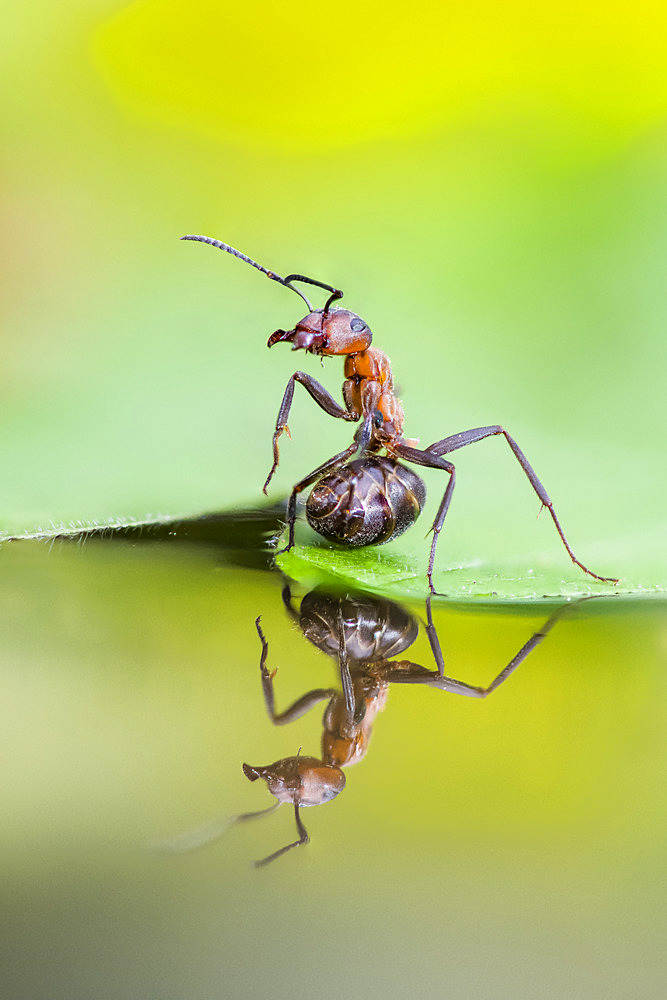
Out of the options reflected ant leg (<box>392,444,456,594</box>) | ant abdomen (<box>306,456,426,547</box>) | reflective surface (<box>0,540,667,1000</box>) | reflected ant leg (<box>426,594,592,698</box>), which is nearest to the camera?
reflective surface (<box>0,540,667,1000</box>)

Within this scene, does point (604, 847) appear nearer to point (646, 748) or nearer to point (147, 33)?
point (646, 748)

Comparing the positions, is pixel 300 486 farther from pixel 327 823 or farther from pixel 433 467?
pixel 327 823

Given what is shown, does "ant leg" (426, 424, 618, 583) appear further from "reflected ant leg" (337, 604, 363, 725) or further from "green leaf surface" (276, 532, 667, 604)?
"reflected ant leg" (337, 604, 363, 725)

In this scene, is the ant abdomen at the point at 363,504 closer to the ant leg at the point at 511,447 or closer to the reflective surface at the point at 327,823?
the ant leg at the point at 511,447

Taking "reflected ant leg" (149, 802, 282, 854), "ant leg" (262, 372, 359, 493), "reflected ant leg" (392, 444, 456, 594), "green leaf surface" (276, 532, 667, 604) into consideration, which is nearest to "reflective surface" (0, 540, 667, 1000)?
"reflected ant leg" (149, 802, 282, 854)

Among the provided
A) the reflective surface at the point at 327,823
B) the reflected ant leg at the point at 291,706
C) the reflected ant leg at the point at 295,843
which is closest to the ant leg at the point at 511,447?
the reflective surface at the point at 327,823

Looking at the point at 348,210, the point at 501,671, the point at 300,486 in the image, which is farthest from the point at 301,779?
the point at 348,210
